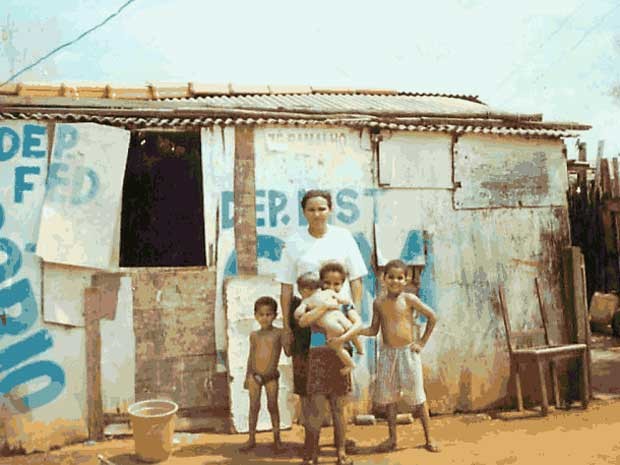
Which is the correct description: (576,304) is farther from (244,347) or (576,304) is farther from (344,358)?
(244,347)

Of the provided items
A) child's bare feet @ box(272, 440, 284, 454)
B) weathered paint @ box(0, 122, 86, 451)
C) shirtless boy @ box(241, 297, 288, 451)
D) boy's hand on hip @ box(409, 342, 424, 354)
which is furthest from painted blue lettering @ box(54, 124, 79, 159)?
boy's hand on hip @ box(409, 342, 424, 354)

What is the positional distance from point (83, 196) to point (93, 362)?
1.56 metres

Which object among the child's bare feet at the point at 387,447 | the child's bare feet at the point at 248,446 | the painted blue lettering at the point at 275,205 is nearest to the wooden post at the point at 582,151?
the painted blue lettering at the point at 275,205

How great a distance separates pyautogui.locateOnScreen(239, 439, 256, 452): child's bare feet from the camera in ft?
17.8

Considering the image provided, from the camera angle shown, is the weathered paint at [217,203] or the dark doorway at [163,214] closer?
the weathered paint at [217,203]

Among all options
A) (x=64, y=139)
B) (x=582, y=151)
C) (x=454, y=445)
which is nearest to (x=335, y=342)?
(x=454, y=445)

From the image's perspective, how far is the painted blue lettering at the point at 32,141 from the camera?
5703 millimetres

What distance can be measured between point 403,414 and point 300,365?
1.96 m

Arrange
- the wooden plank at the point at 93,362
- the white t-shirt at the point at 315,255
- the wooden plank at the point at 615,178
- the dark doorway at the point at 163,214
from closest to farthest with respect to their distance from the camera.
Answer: the white t-shirt at the point at 315,255
the wooden plank at the point at 93,362
the dark doorway at the point at 163,214
the wooden plank at the point at 615,178

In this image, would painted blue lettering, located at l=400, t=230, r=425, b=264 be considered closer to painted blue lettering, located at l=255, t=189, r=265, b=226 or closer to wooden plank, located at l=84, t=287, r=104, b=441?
painted blue lettering, located at l=255, t=189, r=265, b=226

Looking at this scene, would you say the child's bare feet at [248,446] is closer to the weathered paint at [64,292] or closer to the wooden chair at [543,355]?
the weathered paint at [64,292]

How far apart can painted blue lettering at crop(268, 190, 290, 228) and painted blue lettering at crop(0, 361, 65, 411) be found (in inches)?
96.0

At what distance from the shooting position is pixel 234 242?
6.07 metres

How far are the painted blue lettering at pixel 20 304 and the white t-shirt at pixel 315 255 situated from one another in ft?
7.94
